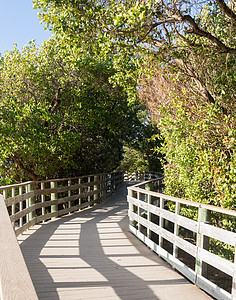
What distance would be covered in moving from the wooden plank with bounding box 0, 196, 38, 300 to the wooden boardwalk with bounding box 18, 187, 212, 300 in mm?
1967

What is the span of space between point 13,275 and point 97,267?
3417mm

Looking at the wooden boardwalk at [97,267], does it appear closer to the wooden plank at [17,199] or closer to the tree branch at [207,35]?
the wooden plank at [17,199]

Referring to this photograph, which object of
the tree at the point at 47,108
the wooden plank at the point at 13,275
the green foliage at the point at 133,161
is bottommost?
the green foliage at the point at 133,161

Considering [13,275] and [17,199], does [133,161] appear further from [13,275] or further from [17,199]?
[13,275]

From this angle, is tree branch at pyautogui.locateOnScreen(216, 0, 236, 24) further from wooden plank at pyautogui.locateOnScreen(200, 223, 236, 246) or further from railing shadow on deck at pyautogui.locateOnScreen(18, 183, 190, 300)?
railing shadow on deck at pyautogui.locateOnScreen(18, 183, 190, 300)

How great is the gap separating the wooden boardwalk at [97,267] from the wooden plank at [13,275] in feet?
6.45

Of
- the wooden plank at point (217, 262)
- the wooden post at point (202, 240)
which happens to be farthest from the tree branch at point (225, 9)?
the wooden plank at point (217, 262)

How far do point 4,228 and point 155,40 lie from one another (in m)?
6.05

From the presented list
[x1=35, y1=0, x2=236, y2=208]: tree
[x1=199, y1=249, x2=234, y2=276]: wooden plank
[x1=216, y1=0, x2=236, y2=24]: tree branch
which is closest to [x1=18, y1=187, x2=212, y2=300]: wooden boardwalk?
[x1=199, y1=249, x2=234, y2=276]: wooden plank

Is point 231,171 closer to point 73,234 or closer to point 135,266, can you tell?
point 135,266

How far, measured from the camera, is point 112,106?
17594 mm

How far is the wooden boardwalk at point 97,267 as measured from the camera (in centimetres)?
368

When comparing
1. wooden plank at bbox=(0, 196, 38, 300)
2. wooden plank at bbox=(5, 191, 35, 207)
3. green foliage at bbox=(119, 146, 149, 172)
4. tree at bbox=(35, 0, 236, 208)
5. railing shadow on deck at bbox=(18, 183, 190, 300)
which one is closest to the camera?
wooden plank at bbox=(0, 196, 38, 300)

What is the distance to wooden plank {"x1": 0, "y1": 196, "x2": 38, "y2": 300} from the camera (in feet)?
4.06
